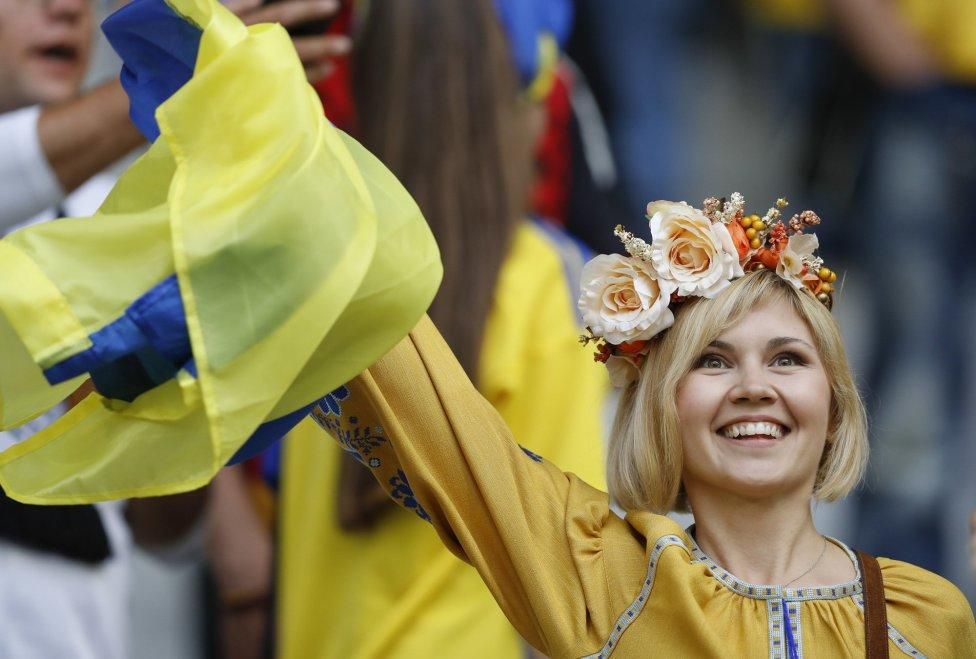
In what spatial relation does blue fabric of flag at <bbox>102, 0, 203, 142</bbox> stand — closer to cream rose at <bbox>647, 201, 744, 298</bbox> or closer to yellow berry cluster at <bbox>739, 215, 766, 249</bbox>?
cream rose at <bbox>647, 201, 744, 298</bbox>

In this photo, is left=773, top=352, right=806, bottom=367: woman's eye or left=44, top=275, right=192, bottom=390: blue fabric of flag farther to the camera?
left=773, top=352, right=806, bottom=367: woman's eye

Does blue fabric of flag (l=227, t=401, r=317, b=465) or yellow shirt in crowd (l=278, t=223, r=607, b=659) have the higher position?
blue fabric of flag (l=227, t=401, r=317, b=465)

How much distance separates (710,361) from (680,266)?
0.13 meters

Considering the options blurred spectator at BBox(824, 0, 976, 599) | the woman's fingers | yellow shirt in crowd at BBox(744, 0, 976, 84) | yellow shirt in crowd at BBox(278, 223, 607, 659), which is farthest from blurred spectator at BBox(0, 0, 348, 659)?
blurred spectator at BBox(824, 0, 976, 599)

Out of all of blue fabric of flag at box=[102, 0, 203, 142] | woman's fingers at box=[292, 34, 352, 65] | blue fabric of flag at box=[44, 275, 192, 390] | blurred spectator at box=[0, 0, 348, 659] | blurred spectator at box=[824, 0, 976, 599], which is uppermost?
blue fabric of flag at box=[102, 0, 203, 142]

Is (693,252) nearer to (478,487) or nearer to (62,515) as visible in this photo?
(478,487)

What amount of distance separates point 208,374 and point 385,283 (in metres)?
0.24

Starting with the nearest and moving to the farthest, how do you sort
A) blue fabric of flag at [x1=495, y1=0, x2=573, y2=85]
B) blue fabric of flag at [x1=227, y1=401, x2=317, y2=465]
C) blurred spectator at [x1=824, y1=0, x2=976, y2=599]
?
blue fabric of flag at [x1=227, y1=401, x2=317, y2=465] < blue fabric of flag at [x1=495, y1=0, x2=573, y2=85] < blurred spectator at [x1=824, y1=0, x2=976, y2=599]

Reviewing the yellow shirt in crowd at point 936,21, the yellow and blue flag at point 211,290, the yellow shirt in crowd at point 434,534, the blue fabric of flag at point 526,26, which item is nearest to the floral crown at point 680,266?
the yellow and blue flag at point 211,290

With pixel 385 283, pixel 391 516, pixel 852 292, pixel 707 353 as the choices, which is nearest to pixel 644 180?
pixel 852 292

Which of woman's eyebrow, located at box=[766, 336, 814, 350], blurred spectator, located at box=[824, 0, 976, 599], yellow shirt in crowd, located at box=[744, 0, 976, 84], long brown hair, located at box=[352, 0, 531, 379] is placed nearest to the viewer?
woman's eyebrow, located at box=[766, 336, 814, 350]

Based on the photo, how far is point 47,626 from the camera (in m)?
2.83

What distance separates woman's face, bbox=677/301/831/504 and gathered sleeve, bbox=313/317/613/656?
188 mm

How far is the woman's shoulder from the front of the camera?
6.65 ft
